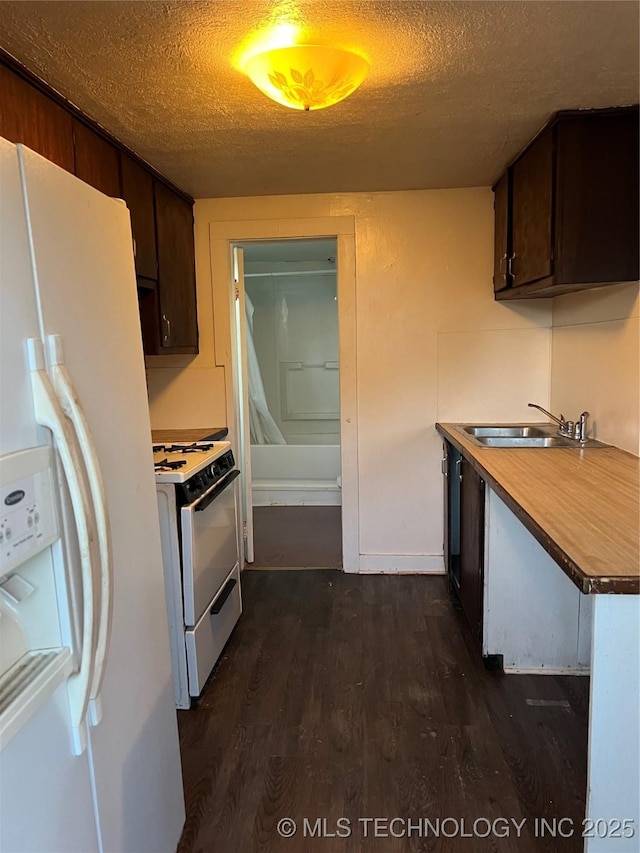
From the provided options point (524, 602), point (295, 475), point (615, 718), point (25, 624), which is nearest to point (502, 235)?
point (524, 602)

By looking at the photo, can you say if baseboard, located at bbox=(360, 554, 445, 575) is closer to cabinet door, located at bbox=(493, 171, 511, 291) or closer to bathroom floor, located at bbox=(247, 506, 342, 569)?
bathroom floor, located at bbox=(247, 506, 342, 569)

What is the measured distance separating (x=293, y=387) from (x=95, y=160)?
385 centimetres

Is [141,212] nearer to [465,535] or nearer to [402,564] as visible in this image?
[465,535]

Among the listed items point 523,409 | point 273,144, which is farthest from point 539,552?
point 273,144

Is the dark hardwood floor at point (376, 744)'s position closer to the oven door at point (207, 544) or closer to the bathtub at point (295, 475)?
the oven door at point (207, 544)

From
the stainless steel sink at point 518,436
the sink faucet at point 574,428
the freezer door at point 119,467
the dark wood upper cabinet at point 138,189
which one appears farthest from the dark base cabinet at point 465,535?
the dark wood upper cabinet at point 138,189

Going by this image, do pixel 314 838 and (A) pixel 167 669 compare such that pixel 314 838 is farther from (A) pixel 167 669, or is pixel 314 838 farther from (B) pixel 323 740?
(A) pixel 167 669

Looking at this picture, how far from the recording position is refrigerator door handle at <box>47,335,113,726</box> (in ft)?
3.31

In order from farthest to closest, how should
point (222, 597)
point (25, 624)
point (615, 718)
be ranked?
point (222, 597)
point (615, 718)
point (25, 624)

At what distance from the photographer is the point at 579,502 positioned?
66.1 inches

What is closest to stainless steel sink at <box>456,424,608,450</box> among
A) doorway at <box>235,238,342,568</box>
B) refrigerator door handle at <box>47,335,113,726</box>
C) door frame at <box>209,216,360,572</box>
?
door frame at <box>209,216,360,572</box>

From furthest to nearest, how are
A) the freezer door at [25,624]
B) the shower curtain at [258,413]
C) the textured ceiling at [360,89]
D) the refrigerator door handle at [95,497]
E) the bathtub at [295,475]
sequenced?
the shower curtain at [258,413]
the bathtub at [295,475]
the textured ceiling at [360,89]
the refrigerator door handle at [95,497]
the freezer door at [25,624]

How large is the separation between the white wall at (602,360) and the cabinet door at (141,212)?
2.05m

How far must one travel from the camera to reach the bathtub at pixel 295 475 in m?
5.05
